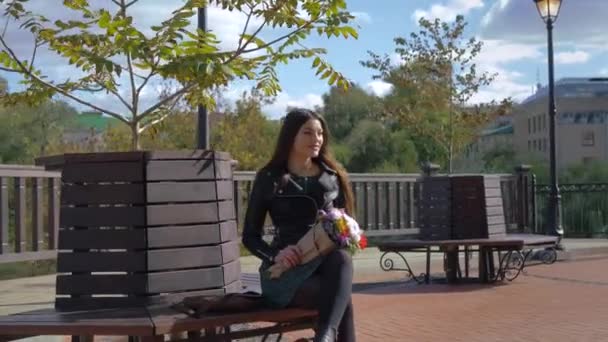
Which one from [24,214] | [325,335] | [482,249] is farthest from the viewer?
[482,249]

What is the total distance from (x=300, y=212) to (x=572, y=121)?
160 feet

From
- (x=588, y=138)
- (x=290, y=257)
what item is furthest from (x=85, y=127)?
(x=588, y=138)

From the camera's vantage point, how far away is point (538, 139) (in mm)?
46531

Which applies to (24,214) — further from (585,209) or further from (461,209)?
(585,209)

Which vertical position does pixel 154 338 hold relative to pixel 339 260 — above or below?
below

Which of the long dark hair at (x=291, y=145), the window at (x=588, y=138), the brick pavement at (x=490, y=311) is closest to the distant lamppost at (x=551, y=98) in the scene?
the brick pavement at (x=490, y=311)

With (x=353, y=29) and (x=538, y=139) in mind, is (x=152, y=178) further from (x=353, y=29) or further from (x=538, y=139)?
(x=538, y=139)

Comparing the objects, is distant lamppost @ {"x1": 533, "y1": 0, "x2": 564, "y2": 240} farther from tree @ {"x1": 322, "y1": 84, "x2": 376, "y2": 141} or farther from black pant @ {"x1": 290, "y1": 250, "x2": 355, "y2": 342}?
tree @ {"x1": 322, "y1": 84, "x2": 376, "y2": 141}

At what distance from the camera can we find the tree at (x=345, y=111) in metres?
34.7

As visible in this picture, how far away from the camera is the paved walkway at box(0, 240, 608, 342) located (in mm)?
7316

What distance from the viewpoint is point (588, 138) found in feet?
163

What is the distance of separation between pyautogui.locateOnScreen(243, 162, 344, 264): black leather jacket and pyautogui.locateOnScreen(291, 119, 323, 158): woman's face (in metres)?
0.15

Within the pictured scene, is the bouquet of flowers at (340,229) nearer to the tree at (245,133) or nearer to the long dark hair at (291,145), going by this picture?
the long dark hair at (291,145)

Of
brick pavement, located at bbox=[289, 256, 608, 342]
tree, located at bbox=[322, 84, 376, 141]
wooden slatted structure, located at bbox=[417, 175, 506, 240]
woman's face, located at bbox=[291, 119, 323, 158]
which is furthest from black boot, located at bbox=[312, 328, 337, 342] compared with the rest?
tree, located at bbox=[322, 84, 376, 141]
